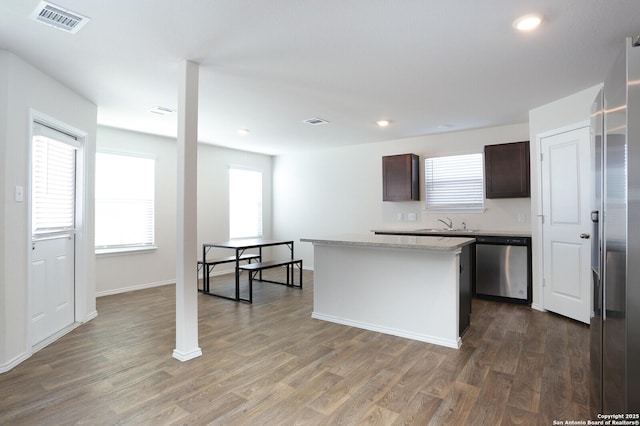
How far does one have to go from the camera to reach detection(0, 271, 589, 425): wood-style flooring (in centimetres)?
206

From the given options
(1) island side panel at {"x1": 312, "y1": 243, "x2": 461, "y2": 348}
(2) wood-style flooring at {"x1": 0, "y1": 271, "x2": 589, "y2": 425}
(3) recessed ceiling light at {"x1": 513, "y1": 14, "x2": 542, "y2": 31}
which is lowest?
(2) wood-style flooring at {"x1": 0, "y1": 271, "x2": 589, "y2": 425}

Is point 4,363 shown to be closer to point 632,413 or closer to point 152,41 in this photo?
point 152,41

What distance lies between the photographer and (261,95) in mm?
3787

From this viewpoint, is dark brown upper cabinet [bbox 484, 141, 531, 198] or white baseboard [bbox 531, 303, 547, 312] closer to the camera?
white baseboard [bbox 531, 303, 547, 312]

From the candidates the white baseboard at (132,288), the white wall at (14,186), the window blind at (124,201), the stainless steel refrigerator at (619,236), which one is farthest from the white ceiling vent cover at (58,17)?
the white baseboard at (132,288)

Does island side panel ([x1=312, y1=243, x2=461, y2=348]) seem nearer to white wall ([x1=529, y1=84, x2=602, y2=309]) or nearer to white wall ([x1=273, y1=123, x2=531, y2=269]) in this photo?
white wall ([x1=529, y1=84, x2=602, y2=309])

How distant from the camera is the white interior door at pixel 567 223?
3.68 meters

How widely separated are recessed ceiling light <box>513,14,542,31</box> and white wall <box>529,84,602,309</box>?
1.88 metres

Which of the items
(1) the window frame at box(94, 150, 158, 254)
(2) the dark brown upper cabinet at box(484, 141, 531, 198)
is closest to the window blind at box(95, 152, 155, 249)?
(1) the window frame at box(94, 150, 158, 254)

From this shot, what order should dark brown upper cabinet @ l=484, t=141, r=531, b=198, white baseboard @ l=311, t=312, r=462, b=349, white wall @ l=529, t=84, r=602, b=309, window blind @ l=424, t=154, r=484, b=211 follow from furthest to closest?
1. window blind @ l=424, t=154, r=484, b=211
2. dark brown upper cabinet @ l=484, t=141, r=531, b=198
3. white wall @ l=529, t=84, r=602, b=309
4. white baseboard @ l=311, t=312, r=462, b=349

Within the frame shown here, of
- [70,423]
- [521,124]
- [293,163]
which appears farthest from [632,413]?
[293,163]

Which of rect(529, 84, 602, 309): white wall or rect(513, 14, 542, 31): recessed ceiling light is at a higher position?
rect(513, 14, 542, 31): recessed ceiling light

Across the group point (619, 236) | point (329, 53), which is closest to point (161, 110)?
Result: point (329, 53)

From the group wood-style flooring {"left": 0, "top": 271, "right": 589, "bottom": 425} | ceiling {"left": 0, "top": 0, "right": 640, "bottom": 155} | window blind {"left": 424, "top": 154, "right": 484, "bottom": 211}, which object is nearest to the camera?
wood-style flooring {"left": 0, "top": 271, "right": 589, "bottom": 425}
